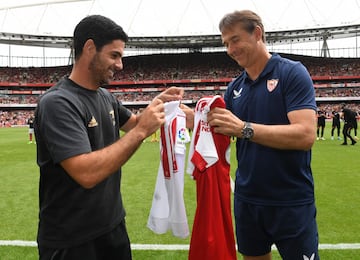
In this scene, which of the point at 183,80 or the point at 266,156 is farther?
the point at 183,80

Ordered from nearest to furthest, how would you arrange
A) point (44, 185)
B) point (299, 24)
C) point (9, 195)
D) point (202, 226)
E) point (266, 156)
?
point (44, 185) → point (266, 156) → point (202, 226) → point (9, 195) → point (299, 24)

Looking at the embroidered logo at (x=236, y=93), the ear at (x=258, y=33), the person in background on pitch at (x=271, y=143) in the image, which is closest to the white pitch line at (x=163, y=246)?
the person in background on pitch at (x=271, y=143)

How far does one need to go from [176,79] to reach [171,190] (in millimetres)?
58595

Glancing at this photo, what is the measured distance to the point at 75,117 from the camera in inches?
75.6

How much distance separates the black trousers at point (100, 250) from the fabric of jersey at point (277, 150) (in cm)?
92

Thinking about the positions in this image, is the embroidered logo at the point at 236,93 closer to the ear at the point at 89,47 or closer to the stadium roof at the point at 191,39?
the ear at the point at 89,47

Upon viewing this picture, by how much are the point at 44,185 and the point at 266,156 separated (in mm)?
1434

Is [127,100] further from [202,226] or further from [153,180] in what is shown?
[202,226]

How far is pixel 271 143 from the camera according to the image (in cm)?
212

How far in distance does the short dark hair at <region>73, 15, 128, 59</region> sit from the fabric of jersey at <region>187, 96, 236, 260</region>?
38.4 inches

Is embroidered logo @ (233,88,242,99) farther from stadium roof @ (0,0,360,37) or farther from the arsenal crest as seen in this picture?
stadium roof @ (0,0,360,37)

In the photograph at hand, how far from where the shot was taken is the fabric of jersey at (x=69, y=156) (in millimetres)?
1848

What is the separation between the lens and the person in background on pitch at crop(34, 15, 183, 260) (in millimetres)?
1834

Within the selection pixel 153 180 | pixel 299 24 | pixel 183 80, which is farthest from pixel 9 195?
pixel 183 80
